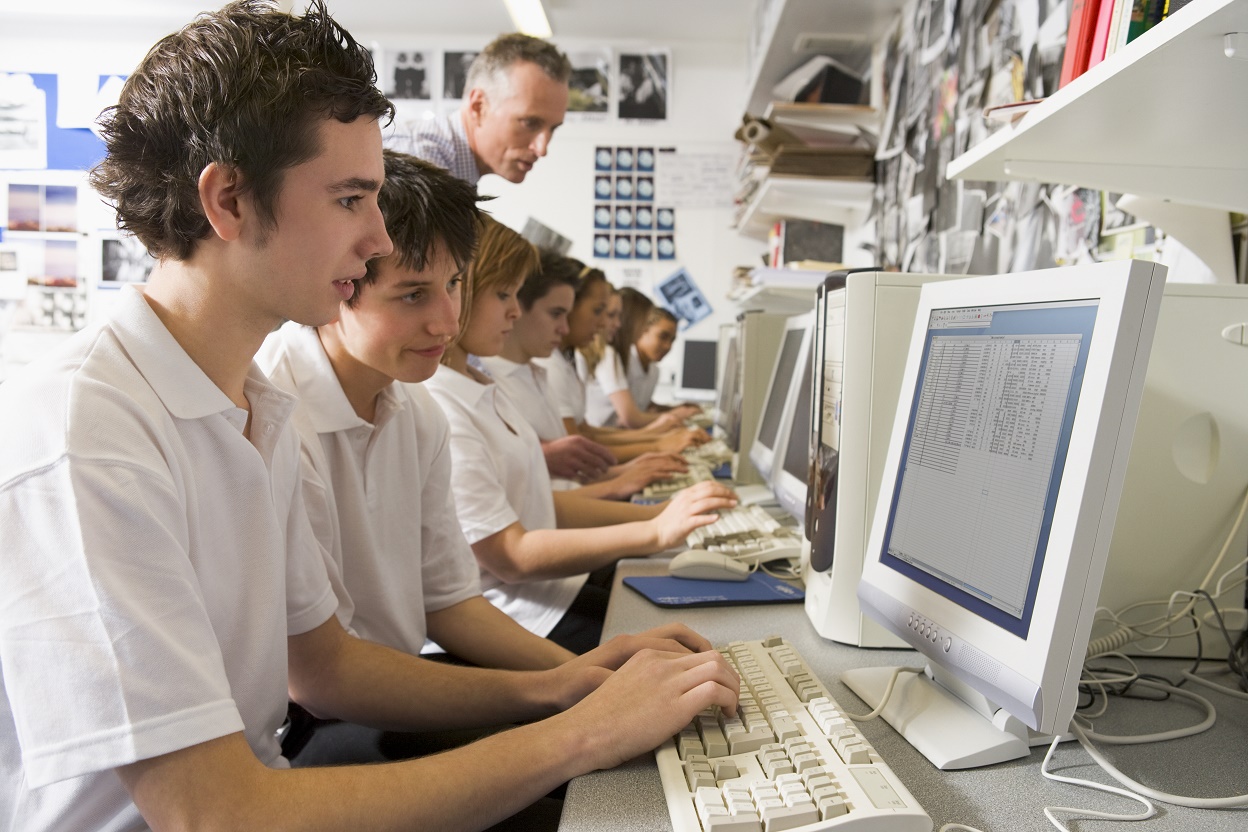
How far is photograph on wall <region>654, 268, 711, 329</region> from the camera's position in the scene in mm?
4559

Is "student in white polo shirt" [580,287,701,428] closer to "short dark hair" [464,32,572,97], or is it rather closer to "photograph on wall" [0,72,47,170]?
"short dark hair" [464,32,572,97]

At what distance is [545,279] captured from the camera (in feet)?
7.46

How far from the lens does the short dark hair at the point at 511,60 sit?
2119 mm

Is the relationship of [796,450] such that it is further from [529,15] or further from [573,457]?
[529,15]

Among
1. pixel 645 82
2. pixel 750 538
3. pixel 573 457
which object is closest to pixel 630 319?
pixel 645 82

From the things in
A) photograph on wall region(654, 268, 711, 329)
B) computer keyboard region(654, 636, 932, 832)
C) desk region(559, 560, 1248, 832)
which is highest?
photograph on wall region(654, 268, 711, 329)

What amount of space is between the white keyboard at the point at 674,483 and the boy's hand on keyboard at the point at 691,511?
2.35 ft

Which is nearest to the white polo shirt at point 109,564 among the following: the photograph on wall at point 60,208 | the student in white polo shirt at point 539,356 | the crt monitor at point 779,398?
the crt monitor at point 779,398

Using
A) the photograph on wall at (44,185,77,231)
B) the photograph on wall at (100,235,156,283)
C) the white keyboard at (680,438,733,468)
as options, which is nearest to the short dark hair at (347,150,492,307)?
the white keyboard at (680,438,733,468)

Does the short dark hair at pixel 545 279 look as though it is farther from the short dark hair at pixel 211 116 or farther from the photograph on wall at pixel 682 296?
the photograph on wall at pixel 682 296

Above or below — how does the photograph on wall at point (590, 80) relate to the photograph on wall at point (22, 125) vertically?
above

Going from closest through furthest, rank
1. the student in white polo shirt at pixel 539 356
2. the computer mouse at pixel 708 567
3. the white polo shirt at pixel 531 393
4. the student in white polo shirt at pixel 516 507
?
the computer mouse at pixel 708 567 < the student in white polo shirt at pixel 516 507 < the student in white polo shirt at pixel 539 356 < the white polo shirt at pixel 531 393

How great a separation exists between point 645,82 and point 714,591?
147 inches

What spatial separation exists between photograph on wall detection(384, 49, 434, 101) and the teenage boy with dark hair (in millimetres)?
3796
